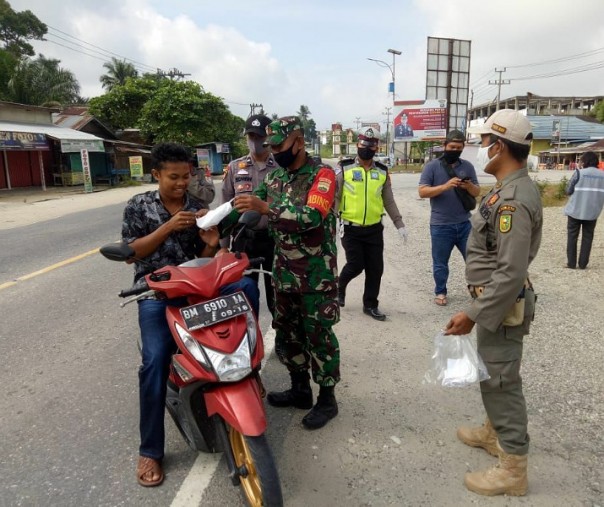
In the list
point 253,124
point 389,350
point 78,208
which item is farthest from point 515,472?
point 78,208

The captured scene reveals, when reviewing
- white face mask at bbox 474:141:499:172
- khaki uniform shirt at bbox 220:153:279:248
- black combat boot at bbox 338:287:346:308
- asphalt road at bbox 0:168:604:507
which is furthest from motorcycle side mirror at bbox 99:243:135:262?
black combat boot at bbox 338:287:346:308

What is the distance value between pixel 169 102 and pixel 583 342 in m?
37.1

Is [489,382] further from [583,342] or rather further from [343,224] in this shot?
[343,224]

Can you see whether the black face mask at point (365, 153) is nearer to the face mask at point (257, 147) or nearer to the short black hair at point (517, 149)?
the face mask at point (257, 147)

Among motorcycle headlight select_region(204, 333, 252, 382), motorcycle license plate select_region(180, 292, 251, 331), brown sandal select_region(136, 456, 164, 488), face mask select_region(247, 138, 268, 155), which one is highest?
face mask select_region(247, 138, 268, 155)

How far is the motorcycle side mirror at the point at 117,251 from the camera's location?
2.36 meters

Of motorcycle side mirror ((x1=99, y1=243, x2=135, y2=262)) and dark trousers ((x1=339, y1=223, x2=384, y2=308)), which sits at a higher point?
motorcycle side mirror ((x1=99, y1=243, x2=135, y2=262))

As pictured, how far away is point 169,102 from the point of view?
1457 inches

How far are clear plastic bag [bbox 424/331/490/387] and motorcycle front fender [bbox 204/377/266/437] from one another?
0.94 meters

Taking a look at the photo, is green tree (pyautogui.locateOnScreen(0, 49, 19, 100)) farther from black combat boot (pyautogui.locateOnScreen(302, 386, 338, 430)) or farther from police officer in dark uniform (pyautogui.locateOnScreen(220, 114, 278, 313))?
black combat boot (pyautogui.locateOnScreen(302, 386, 338, 430))

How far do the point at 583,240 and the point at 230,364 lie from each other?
269 inches

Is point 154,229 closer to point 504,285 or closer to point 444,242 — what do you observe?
point 504,285

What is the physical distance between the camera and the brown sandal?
97.9 inches

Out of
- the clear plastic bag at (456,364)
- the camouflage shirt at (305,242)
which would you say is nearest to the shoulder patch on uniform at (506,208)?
the clear plastic bag at (456,364)
